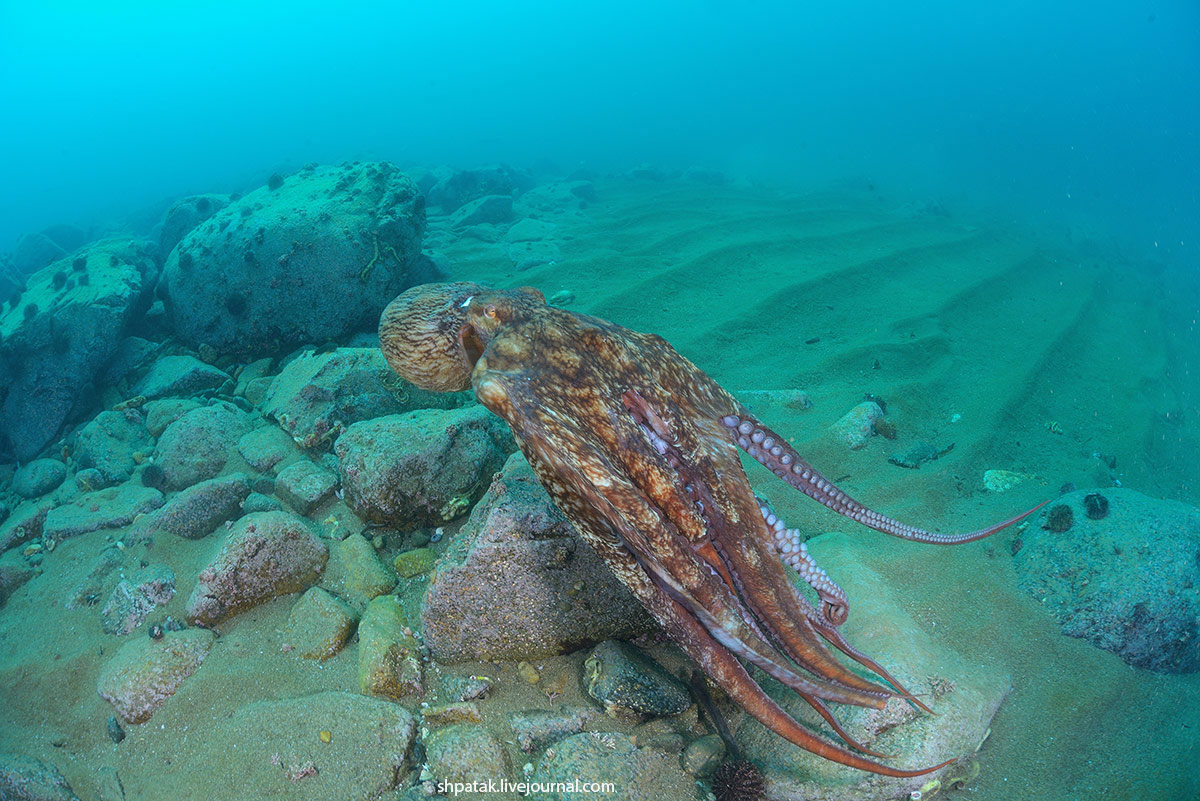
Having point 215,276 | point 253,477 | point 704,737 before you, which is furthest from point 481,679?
point 215,276

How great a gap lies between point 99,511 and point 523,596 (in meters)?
4.09

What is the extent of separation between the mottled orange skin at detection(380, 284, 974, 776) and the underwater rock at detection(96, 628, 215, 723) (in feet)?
9.05

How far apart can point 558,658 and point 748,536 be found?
168cm

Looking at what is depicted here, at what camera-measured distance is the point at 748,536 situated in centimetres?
216

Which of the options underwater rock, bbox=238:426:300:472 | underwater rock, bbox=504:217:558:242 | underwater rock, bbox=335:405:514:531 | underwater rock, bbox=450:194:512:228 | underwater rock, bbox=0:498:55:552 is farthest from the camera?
underwater rock, bbox=450:194:512:228

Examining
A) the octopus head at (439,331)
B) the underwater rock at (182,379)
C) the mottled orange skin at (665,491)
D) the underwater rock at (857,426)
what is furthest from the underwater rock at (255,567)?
the underwater rock at (857,426)

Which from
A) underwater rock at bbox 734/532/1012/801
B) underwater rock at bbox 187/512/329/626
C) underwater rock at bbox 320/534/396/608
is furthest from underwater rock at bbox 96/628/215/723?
underwater rock at bbox 734/532/1012/801

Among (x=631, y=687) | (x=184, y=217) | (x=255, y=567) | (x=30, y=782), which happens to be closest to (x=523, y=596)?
(x=631, y=687)

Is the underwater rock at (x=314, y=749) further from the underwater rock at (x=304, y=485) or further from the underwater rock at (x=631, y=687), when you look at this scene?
the underwater rock at (x=304, y=485)

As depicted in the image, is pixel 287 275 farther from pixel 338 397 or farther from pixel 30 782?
pixel 30 782

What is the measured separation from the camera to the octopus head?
3.21 m

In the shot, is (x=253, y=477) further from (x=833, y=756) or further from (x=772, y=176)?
(x=772, y=176)

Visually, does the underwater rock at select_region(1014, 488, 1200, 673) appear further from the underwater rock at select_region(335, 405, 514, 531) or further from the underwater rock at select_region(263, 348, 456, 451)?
the underwater rock at select_region(263, 348, 456, 451)

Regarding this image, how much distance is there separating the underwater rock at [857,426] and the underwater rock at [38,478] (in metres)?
7.82
